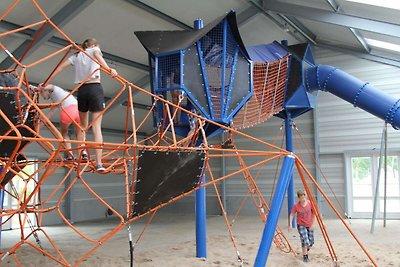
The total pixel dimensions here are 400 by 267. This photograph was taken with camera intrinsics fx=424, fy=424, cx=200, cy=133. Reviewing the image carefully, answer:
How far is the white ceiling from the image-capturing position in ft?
30.1

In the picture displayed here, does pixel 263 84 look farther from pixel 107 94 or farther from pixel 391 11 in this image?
pixel 107 94

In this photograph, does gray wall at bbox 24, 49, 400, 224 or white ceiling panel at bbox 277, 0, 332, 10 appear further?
gray wall at bbox 24, 49, 400, 224

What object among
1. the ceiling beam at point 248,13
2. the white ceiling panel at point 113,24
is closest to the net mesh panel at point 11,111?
the white ceiling panel at point 113,24

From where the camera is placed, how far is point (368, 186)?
46.2ft

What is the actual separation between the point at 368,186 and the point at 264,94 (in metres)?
6.87

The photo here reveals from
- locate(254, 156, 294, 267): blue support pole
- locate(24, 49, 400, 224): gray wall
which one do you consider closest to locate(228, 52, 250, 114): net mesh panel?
locate(254, 156, 294, 267): blue support pole

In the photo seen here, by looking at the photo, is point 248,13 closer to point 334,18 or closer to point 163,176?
point 334,18

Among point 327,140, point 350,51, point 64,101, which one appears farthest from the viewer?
point 327,140

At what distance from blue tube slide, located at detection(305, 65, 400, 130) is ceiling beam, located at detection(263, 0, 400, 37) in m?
1.18

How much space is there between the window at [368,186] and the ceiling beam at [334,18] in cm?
558

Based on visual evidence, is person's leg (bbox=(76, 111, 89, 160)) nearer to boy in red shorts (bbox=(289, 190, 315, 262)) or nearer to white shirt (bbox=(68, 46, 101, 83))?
white shirt (bbox=(68, 46, 101, 83))

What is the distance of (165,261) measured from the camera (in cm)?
749

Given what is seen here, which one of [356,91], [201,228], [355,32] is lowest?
[201,228]

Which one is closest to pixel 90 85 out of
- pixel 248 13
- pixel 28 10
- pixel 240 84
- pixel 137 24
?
pixel 240 84
